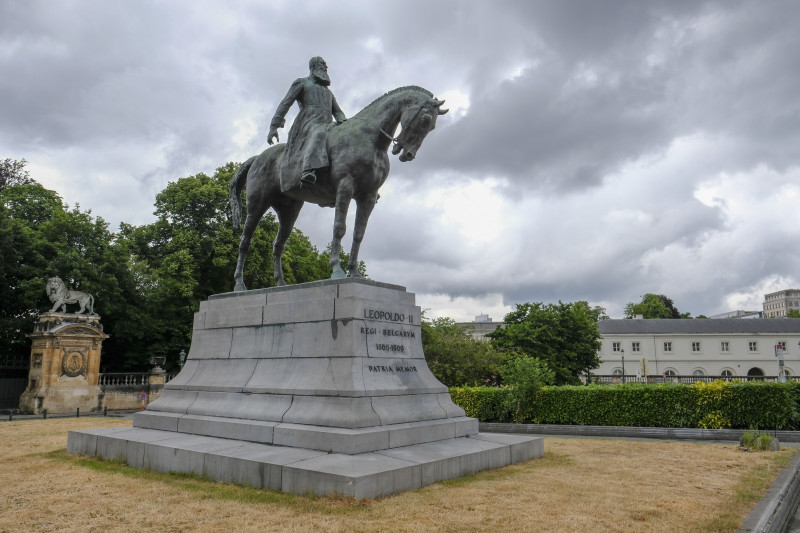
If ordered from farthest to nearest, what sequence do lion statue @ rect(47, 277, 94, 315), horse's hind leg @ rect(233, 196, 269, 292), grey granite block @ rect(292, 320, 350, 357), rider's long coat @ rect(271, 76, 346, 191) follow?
lion statue @ rect(47, 277, 94, 315) < horse's hind leg @ rect(233, 196, 269, 292) < rider's long coat @ rect(271, 76, 346, 191) < grey granite block @ rect(292, 320, 350, 357)

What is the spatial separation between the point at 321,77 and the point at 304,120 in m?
1.03

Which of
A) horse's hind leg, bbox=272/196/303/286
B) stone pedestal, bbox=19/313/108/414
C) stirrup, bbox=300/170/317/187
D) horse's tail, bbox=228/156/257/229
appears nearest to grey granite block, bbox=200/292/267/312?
horse's hind leg, bbox=272/196/303/286

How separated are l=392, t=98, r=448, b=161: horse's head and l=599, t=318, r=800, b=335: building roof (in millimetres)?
68733

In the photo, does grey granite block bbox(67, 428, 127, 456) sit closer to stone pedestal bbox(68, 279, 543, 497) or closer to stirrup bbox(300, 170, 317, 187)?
stone pedestal bbox(68, 279, 543, 497)

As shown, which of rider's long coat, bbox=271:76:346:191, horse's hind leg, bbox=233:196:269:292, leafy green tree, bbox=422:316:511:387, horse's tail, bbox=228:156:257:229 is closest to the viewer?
rider's long coat, bbox=271:76:346:191

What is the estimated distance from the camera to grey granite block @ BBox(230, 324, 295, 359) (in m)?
10.0

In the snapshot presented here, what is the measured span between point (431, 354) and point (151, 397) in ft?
56.3

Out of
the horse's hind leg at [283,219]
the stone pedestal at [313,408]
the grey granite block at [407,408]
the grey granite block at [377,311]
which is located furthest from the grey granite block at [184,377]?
the grey granite block at [407,408]

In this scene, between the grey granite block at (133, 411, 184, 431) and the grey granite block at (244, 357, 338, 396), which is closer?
the grey granite block at (244, 357, 338, 396)

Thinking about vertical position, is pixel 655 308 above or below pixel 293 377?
above

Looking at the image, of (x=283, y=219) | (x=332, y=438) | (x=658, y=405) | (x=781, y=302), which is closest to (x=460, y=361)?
(x=658, y=405)

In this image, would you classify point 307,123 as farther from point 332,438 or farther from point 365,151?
point 332,438

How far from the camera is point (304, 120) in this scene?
36.6 feet

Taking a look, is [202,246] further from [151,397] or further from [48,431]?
[48,431]
